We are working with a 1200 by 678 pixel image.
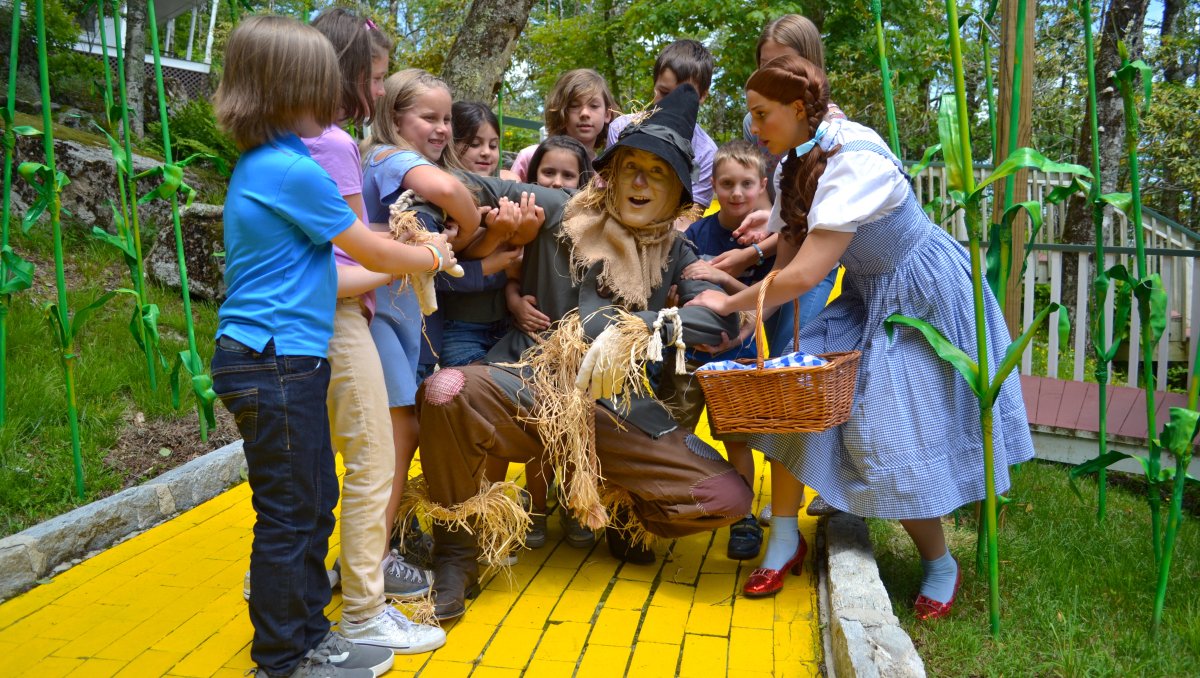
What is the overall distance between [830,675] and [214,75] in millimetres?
17535

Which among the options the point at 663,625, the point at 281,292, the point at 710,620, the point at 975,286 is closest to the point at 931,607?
the point at 710,620

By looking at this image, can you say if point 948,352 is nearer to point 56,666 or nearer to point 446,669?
point 446,669

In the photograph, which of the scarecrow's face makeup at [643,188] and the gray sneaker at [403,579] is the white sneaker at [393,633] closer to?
the gray sneaker at [403,579]

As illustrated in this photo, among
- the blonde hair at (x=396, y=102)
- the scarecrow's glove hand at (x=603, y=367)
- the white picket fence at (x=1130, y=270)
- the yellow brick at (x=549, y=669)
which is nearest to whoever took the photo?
the yellow brick at (x=549, y=669)

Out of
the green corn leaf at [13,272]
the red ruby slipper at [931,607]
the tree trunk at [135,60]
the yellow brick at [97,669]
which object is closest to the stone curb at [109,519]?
the yellow brick at [97,669]

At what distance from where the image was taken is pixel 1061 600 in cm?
314

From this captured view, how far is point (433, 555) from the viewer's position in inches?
135

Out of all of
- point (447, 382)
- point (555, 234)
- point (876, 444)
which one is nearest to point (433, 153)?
point (555, 234)

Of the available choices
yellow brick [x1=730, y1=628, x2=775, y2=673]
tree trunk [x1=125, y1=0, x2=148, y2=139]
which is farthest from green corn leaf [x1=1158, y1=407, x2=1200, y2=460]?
tree trunk [x1=125, y1=0, x2=148, y2=139]

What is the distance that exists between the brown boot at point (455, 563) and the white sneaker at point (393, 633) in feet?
0.71

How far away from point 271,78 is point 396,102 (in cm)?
90

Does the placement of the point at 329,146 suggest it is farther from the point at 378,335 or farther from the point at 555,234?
the point at 555,234

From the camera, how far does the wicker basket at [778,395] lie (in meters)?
2.87

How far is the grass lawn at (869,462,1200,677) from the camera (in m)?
2.75
